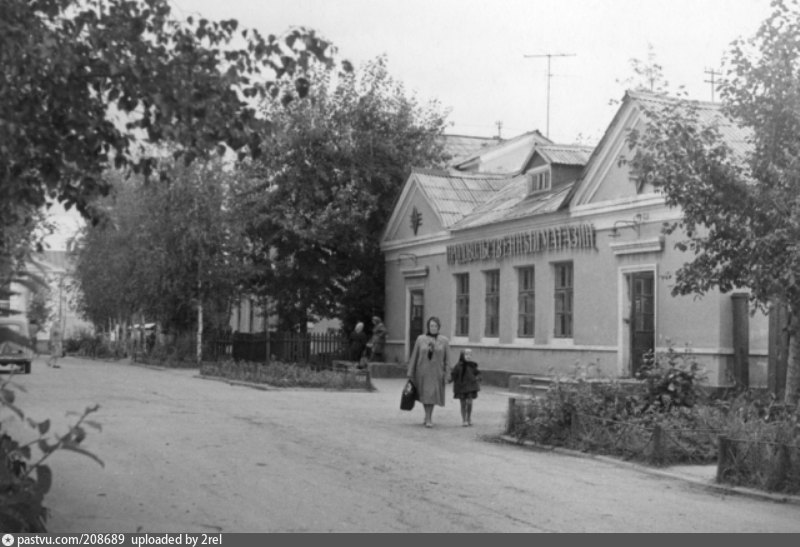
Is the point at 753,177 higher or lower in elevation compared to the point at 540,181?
lower

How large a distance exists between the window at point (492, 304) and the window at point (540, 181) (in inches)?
104

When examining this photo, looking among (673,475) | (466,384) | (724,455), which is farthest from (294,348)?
(724,455)

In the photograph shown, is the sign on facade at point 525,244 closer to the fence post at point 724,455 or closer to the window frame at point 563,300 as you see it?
the window frame at point 563,300

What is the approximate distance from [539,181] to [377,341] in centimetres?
717

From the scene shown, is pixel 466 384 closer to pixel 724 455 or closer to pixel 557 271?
pixel 724 455

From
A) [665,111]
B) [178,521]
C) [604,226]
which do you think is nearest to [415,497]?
→ [178,521]

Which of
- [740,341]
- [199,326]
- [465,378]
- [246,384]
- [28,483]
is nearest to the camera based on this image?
[28,483]

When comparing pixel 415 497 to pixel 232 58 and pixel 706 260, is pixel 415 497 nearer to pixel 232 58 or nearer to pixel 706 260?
pixel 232 58

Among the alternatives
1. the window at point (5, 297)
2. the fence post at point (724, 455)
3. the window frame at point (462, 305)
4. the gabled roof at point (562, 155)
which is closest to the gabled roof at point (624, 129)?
the gabled roof at point (562, 155)

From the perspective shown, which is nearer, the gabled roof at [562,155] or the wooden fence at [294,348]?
the gabled roof at [562,155]

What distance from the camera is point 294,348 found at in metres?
36.2

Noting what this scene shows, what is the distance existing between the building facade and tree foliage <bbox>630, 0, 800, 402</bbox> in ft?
9.92

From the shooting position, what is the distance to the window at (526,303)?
30188 millimetres

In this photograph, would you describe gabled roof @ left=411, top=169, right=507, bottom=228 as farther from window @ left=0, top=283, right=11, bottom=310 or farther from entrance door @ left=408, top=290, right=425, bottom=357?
window @ left=0, top=283, right=11, bottom=310
